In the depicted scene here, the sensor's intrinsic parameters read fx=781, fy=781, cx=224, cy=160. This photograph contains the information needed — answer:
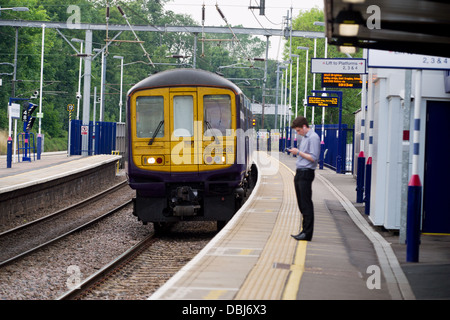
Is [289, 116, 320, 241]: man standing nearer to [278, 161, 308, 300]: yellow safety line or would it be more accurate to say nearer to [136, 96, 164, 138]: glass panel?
[278, 161, 308, 300]: yellow safety line

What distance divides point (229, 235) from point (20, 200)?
915cm

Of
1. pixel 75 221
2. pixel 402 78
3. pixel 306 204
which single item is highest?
pixel 402 78

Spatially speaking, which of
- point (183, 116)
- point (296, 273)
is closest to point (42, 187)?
point (183, 116)

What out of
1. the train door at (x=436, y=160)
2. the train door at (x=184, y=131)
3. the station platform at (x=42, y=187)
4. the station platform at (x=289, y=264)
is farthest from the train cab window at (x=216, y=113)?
the station platform at (x=42, y=187)

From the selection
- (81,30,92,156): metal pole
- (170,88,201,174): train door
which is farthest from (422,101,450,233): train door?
(81,30,92,156): metal pole

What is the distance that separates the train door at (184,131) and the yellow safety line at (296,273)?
12.7ft

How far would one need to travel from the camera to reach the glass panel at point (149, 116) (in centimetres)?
1455

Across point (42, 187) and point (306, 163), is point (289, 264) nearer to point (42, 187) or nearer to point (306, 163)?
point (306, 163)

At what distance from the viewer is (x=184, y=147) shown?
1449cm

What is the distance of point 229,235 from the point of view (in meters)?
11.8

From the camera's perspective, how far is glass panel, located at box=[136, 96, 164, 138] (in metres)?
14.6

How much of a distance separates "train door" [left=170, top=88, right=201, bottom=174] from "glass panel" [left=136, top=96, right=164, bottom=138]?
0.68ft

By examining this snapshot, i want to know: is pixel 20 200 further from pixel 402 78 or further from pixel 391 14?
pixel 391 14
